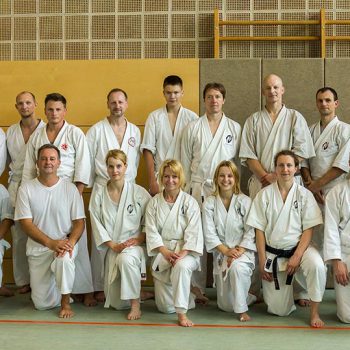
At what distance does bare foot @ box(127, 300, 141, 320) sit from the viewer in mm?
5145

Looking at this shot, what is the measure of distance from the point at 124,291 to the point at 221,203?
1166 mm

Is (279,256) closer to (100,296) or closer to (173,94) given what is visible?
(100,296)

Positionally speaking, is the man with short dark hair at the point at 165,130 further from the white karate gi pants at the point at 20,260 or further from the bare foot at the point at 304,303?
the bare foot at the point at 304,303

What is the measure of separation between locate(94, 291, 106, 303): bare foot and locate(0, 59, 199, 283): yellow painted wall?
124 centimetres

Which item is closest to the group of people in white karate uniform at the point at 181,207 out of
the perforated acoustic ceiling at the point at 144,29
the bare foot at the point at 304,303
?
the bare foot at the point at 304,303

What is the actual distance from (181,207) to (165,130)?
1.17 meters

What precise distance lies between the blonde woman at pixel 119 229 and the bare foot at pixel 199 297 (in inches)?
25.6

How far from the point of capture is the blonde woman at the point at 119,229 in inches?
211

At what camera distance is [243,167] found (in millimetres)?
6645

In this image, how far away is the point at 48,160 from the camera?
216 inches

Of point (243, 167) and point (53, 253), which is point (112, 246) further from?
point (243, 167)

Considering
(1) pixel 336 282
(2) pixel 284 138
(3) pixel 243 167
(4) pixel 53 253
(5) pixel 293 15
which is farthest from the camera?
(5) pixel 293 15

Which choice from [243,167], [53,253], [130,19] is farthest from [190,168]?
[130,19]

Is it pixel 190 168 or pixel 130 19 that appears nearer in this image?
pixel 190 168
